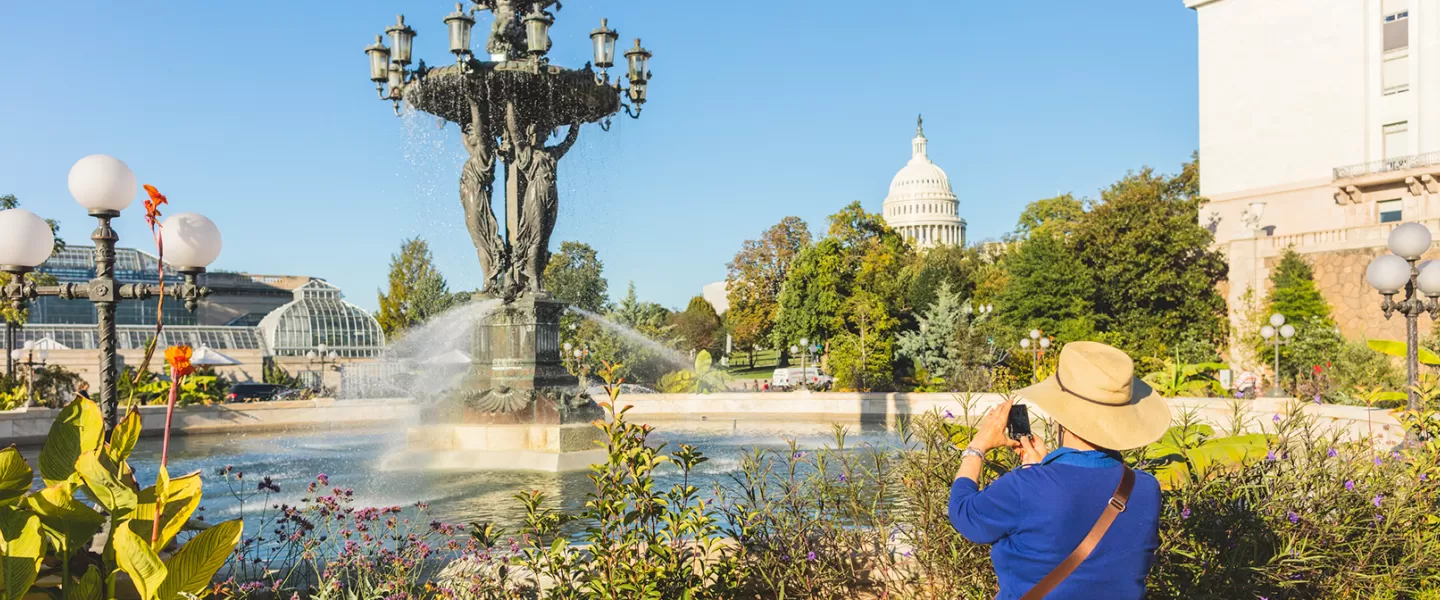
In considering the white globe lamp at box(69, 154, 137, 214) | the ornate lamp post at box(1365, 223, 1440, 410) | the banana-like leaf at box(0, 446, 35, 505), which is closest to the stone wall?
A: the ornate lamp post at box(1365, 223, 1440, 410)

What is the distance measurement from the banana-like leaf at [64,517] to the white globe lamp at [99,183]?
10.8 ft

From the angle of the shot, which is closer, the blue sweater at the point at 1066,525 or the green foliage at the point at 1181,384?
the blue sweater at the point at 1066,525

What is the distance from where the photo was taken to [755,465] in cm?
455

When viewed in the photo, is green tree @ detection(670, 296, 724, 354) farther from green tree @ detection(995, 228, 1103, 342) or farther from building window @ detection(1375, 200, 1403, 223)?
building window @ detection(1375, 200, 1403, 223)

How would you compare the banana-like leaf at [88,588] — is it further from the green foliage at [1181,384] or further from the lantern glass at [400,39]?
the green foliage at [1181,384]

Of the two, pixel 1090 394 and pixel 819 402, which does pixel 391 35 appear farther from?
pixel 819 402

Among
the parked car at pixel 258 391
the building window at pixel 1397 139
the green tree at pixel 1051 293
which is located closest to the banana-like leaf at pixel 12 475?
the parked car at pixel 258 391

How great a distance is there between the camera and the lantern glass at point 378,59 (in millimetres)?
11750

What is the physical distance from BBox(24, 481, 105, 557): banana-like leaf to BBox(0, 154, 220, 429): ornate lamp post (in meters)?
2.61

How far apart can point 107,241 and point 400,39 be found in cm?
623

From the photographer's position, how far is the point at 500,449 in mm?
11109

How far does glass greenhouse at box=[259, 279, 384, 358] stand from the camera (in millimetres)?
46969

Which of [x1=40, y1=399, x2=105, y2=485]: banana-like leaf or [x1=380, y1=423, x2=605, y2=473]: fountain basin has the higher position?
[x1=40, y1=399, x2=105, y2=485]: banana-like leaf

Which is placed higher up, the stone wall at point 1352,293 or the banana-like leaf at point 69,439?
the stone wall at point 1352,293
